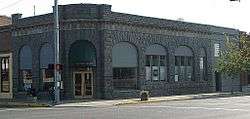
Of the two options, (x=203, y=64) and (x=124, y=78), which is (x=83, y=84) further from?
(x=203, y=64)

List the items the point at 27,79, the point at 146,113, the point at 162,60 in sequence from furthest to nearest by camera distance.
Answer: the point at 162,60 → the point at 27,79 → the point at 146,113

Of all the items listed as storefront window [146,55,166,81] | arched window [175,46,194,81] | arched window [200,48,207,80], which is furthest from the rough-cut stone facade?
arched window [200,48,207,80]

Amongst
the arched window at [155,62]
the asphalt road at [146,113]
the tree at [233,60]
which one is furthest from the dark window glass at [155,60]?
the asphalt road at [146,113]

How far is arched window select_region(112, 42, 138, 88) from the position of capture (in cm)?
4353

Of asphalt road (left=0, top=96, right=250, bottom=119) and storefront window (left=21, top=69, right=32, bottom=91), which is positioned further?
storefront window (left=21, top=69, right=32, bottom=91)

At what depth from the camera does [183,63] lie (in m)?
51.0

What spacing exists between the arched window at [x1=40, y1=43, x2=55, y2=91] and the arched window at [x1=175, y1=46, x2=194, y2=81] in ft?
40.9

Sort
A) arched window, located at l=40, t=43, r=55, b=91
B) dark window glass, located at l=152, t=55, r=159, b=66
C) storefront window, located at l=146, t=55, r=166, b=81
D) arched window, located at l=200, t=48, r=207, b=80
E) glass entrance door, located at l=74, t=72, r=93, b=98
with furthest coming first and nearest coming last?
arched window, located at l=200, t=48, r=207, b=80, dark window glass, located at l=152, t=55, r=159, b=66, storefront window, located at l=146, t=55, r=166, b=81, arched window, located at l=40, t=43, r=55, b=91, glass entrance door, located at l=74, t=72, r=93, b=98

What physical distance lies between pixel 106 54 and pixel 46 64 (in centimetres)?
581

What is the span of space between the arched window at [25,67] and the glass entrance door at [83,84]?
18.0 ft

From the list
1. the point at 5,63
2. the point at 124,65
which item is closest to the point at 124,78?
the point at 124,65

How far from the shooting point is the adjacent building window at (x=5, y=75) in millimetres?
49031

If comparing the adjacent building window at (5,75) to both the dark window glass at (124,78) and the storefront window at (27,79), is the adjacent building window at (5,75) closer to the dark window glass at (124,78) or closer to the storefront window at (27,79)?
the storefront window at (27,79)

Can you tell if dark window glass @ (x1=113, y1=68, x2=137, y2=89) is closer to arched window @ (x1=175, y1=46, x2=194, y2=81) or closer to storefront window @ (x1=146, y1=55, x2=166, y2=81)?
storefront window @ (x1=146, y1=55, x2=166, y2=81)
